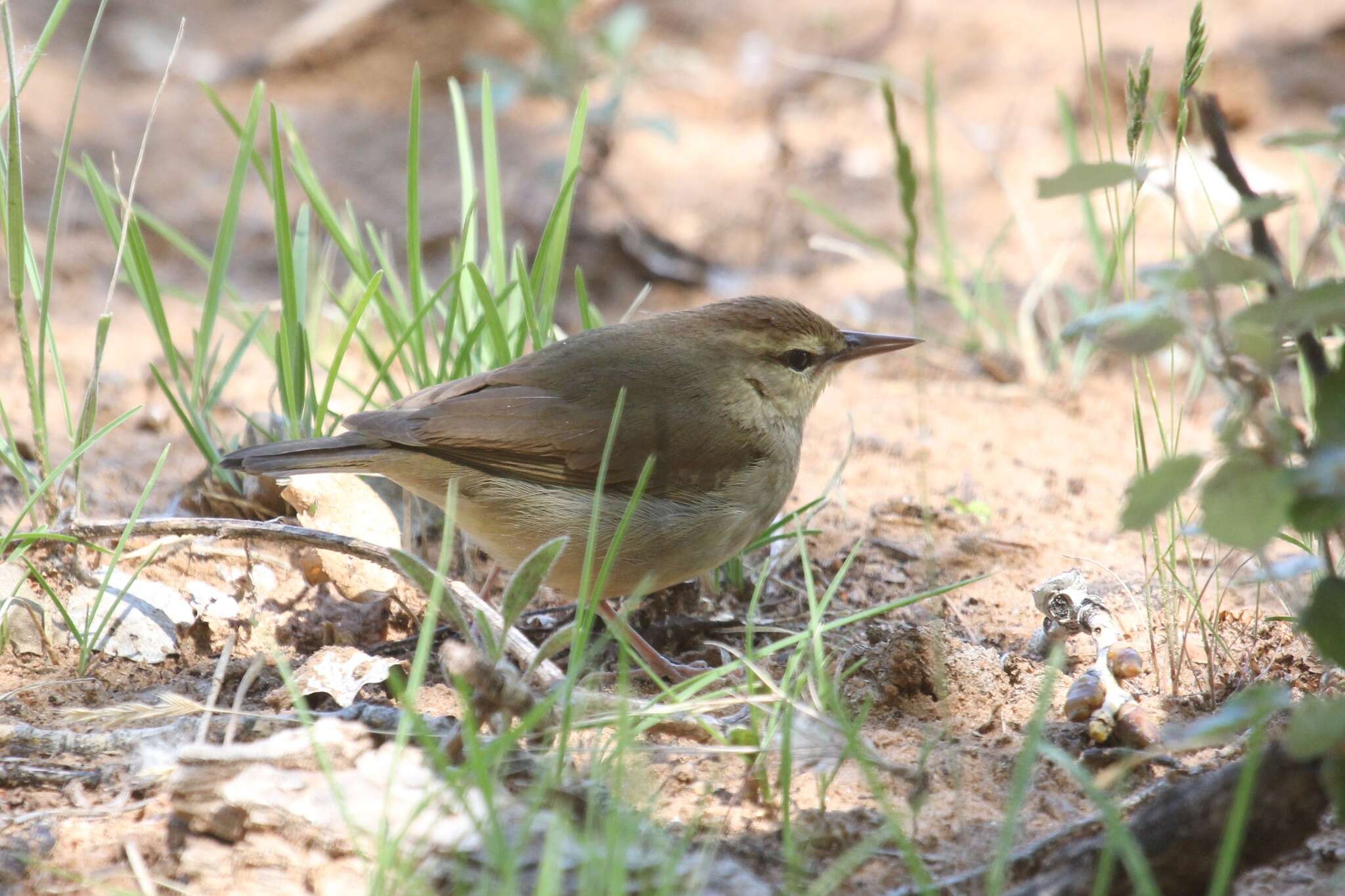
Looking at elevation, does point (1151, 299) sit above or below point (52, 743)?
above

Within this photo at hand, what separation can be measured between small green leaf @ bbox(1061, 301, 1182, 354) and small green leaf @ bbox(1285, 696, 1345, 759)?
0.55 m

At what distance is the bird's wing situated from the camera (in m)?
3.45

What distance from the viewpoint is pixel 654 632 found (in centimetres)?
366

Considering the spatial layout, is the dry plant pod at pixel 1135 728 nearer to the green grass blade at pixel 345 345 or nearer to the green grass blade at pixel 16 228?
the green grass blade at pixel 345 345

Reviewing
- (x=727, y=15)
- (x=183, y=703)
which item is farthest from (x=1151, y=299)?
(x=727, y=15)

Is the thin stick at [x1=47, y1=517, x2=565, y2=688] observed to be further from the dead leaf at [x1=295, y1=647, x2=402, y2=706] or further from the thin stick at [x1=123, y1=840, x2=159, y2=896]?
the thin stick at [x1=123, y1=840, x2=159, y2=896]

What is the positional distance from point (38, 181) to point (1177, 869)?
7.24 m

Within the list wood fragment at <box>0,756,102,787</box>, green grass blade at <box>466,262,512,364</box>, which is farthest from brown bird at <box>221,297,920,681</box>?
wood fragment at <box>0,756,102,787</box>

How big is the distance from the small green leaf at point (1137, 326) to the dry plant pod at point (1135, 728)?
104cm

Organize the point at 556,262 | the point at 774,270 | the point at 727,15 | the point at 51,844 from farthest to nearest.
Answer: the point at 727,15 → the point at 774,270 → the point at 556,262 → the point at 51,844

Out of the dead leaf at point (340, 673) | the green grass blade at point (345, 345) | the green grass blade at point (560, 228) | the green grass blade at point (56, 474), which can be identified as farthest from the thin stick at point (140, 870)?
the green grass blade at point (560, 228)

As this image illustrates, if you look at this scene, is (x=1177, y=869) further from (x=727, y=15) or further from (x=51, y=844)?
(x=727, y=15)

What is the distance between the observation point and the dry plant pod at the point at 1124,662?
112 inches

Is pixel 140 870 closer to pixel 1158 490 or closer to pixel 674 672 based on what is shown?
pixel 674 672
